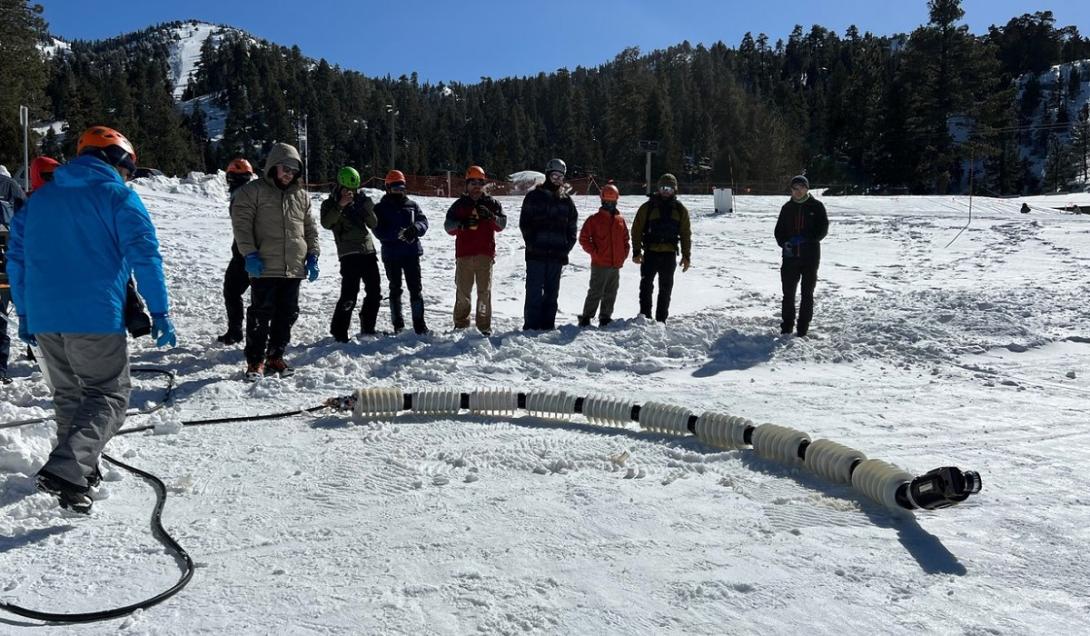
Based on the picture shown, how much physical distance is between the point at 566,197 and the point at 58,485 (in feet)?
20.0

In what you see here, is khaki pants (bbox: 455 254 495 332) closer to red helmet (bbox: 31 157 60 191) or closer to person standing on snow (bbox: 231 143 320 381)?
person standing on snow (bbox: 231 143 320 381)

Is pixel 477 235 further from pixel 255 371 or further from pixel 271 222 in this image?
pixel 255 371

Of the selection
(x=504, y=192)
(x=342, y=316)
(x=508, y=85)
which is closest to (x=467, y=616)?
(x=342, y=316)

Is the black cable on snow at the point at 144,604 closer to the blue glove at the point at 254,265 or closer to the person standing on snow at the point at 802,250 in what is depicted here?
the blue glove at the point at 254,265

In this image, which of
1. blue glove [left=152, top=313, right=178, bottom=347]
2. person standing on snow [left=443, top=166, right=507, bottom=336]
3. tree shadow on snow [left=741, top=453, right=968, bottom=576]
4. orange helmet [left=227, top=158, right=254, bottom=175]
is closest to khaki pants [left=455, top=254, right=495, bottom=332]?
person standing on snow [left=443, top=166, right=507, bottom=336]

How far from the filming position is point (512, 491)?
4188 millimetres

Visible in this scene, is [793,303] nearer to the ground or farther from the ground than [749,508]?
farther from the ground

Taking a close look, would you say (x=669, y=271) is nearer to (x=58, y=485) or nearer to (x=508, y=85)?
(x=58, y=485)

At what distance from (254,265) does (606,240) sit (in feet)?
13.8

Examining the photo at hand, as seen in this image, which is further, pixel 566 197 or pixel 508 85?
pixel 508 85

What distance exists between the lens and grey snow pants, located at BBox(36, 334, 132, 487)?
12.1ft

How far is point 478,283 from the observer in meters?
8.67

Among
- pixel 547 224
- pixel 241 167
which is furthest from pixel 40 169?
pixel 547 224

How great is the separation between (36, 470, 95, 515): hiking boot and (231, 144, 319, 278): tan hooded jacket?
3.02 meters
